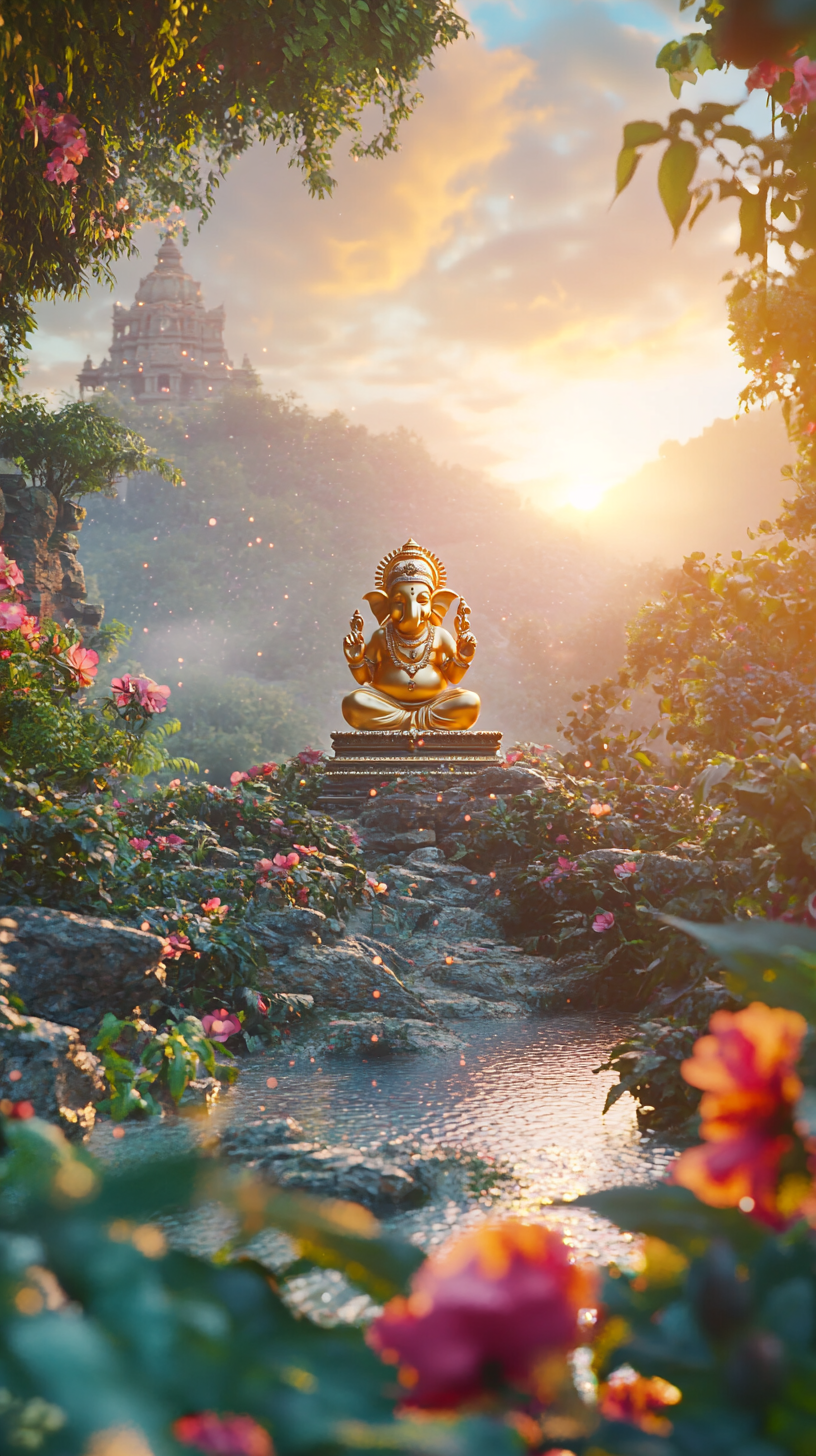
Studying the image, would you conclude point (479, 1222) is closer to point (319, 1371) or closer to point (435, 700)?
point (319, 1371)

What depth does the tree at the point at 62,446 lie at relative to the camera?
10.8 metres

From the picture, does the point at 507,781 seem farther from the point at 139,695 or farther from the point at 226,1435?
the point at 226,1435

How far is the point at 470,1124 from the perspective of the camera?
7.63 ft

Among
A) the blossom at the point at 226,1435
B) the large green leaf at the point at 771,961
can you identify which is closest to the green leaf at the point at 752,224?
the large green leaf at the point at 771,961

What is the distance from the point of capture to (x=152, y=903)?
3473mm

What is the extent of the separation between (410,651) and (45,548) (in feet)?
16.0

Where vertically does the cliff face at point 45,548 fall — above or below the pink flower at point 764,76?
above

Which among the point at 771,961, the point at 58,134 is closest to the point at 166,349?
the point at 58,134

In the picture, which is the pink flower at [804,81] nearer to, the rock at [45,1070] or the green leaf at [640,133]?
the green leaf at [640,133]

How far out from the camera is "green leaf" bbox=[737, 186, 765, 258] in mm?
1244

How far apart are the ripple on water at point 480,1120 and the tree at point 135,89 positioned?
304cm

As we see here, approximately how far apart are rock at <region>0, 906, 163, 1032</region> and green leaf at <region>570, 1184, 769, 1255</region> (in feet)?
7.60

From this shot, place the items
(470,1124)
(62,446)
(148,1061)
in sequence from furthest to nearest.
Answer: (62,446), (148,1061), (470,1124)

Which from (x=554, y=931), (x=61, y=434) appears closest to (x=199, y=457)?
(x=61, y=434)
